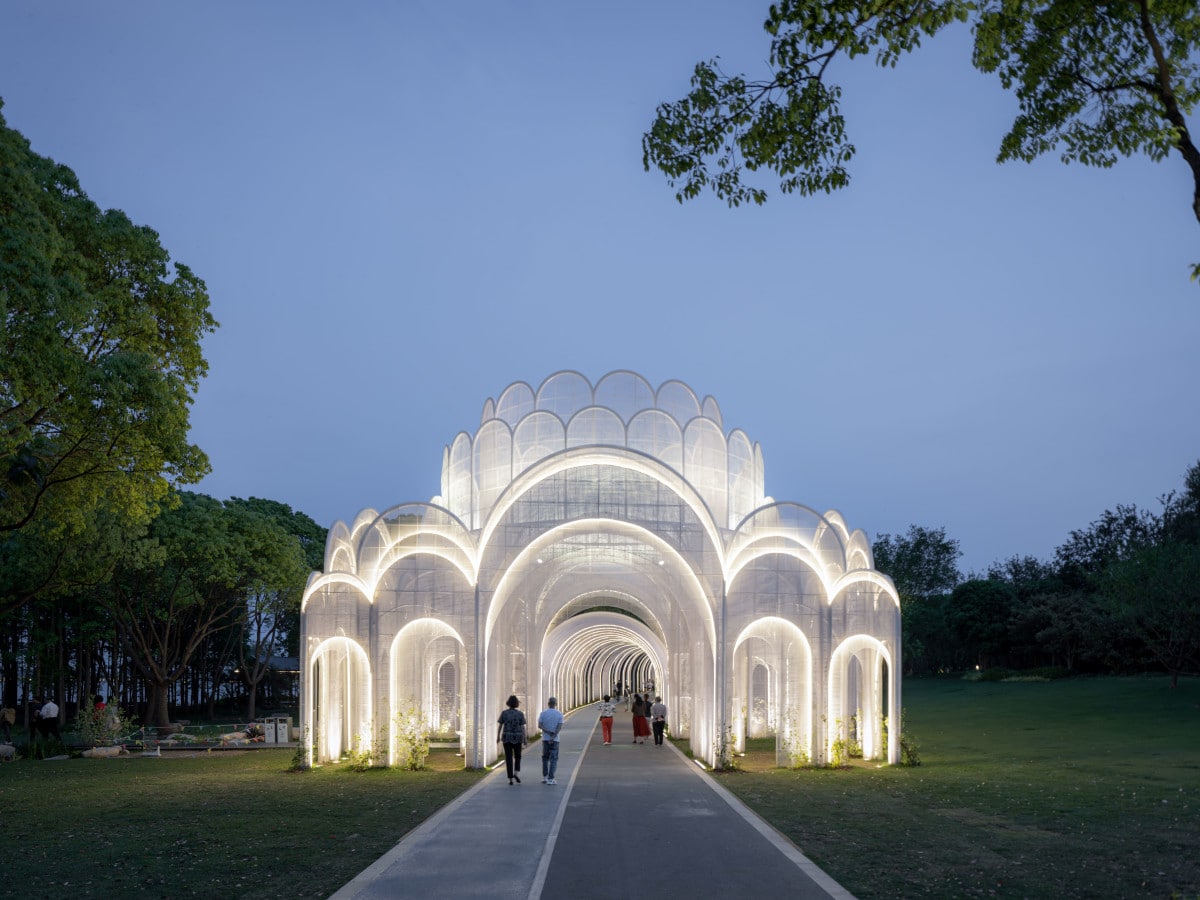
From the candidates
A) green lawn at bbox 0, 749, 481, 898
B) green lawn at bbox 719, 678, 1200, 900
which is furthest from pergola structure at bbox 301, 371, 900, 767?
green lawn at bbox 0, 749, 481, 898

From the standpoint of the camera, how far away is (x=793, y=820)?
12492 millimetres

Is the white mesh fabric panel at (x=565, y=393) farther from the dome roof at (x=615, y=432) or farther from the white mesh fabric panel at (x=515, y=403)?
the white mesh fabric panel at (x=515, y=403)

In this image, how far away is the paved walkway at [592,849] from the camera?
8469 millimetres

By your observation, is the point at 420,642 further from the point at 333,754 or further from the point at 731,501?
the point at 731,501

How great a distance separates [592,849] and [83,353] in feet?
34.3

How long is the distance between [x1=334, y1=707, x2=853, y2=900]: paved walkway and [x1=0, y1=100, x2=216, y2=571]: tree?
6.93 m

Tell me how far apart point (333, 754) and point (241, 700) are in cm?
3715

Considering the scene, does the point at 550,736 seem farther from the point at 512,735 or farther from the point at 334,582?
the point at 334,582

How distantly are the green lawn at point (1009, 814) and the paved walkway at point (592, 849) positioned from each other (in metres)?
0.55

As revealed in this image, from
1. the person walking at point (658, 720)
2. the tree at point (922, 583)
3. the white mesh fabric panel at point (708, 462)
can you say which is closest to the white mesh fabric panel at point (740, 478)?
the white mesh fabric panel at point (708, 462)

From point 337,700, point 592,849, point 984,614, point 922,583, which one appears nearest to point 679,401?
point 337,700

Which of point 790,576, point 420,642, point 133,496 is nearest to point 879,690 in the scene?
point 790,576

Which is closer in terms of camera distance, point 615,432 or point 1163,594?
point 615,432

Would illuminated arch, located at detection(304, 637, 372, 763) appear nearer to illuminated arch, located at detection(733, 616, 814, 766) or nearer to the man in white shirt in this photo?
illuminated arch, located at detection(733, 616, 814, 766)
